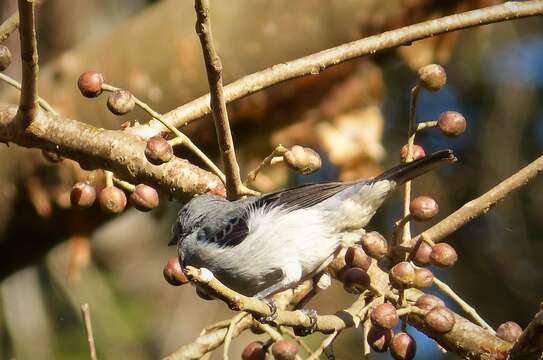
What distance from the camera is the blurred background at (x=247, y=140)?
4645 mm

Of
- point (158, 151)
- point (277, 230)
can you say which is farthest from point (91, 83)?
point (277, 230)

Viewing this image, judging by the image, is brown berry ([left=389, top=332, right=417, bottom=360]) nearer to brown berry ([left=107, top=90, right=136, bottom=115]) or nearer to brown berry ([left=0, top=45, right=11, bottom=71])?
brown berry ([left=107, top=90, right=136, bottom=115])

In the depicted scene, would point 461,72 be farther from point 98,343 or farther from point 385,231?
point 98,343

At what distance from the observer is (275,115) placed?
17.3 feet

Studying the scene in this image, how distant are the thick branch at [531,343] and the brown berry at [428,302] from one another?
1.11 ft

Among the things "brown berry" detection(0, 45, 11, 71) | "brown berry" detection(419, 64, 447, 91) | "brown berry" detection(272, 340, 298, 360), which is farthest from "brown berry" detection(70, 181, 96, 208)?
"brown berry" detection(419, 64, 447, 91)

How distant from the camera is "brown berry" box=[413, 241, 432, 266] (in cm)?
246

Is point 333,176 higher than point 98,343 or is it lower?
higher

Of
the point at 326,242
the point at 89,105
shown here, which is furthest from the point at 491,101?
the point at 326,242

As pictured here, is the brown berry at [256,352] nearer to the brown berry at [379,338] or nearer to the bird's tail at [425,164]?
the brown berry at [379,338]

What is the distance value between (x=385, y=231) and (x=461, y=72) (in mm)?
1639

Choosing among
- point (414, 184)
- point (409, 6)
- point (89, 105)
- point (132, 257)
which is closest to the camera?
point (89, 105)

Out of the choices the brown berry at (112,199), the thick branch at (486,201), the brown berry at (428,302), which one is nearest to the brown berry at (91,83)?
the brown berry at (112,199)

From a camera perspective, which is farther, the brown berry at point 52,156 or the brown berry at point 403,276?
the brown berry at point 52,156
